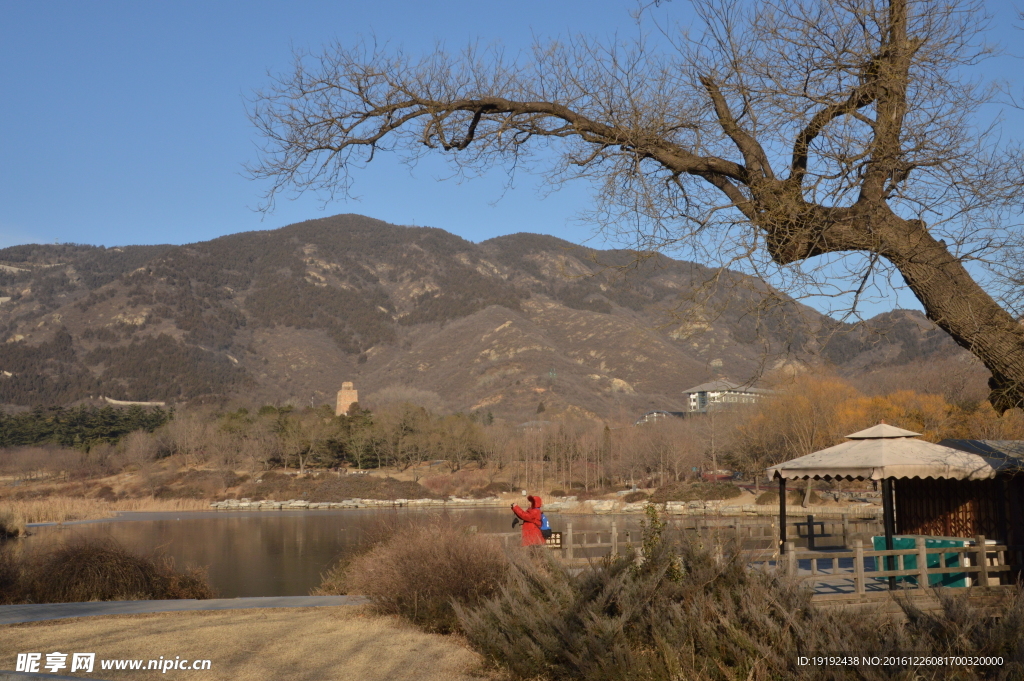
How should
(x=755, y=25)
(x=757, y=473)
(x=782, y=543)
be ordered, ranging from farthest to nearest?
(x=757, y=473)
(x=782, y=543)
(x=755, y=25)

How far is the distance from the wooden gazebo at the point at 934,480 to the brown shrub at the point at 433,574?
19.2 feet

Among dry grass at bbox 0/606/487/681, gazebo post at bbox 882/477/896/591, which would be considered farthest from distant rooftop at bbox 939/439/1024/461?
dry grass at bbox 0/606/487/681

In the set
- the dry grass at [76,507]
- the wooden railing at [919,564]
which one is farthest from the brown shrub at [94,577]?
the dry grass at [76,507]

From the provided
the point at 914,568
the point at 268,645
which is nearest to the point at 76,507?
the point at 268,645

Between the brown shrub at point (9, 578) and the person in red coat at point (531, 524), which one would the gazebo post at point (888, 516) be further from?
the brown shrub at point (9, 578)

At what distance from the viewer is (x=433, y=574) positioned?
32.7ft

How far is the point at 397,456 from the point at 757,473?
3789cm

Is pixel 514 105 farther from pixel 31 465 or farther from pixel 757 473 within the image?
pixel 31 465

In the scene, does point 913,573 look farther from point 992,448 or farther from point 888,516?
point 888,516

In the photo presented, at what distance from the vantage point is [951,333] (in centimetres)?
634

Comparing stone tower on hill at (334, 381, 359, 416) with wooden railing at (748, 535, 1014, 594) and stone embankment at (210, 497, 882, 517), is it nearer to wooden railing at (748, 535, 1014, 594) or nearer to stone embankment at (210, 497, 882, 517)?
stone embankment at (210, 497, 882, 517)

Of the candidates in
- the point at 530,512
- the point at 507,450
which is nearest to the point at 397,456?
the point at 507,450

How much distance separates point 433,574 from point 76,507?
43.4 m

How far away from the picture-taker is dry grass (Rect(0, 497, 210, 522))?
1529 inches
